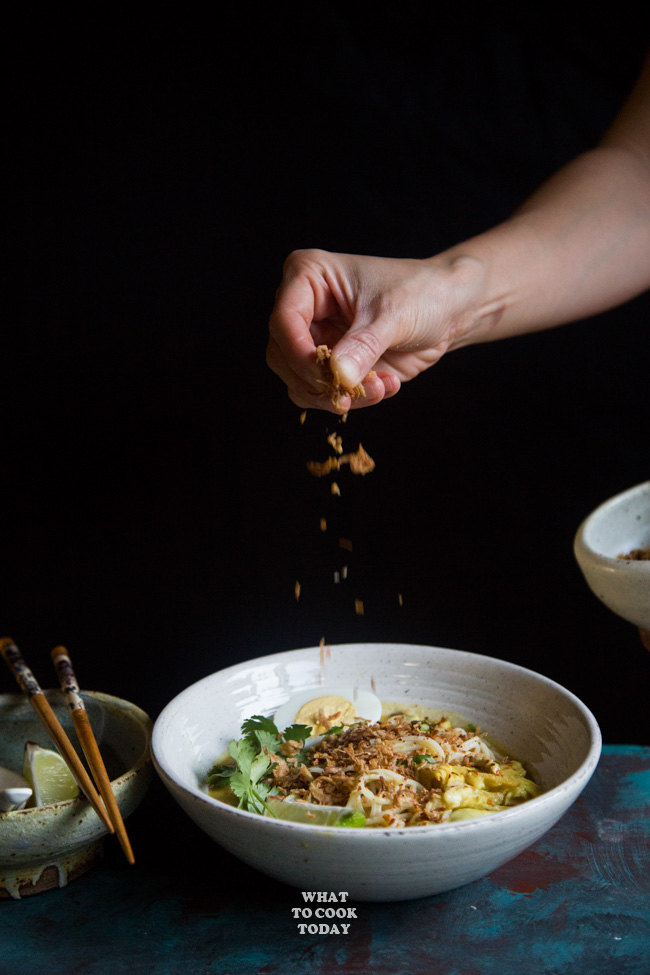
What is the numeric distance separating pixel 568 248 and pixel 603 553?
2.47ft

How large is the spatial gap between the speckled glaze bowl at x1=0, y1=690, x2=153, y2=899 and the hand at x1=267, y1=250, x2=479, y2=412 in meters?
0.65

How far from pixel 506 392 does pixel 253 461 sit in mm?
785

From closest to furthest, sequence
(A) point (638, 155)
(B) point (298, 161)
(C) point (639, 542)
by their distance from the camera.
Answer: (C) point (639, 542) → (A) point (638, 155) → (B) point (298, 161)

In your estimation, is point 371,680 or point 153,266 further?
point 153,266

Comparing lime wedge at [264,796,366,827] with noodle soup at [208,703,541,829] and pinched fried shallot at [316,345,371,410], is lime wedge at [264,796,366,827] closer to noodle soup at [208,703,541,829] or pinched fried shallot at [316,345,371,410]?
noodle soup at [208,703,541,829]

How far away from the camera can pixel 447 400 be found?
2533mm

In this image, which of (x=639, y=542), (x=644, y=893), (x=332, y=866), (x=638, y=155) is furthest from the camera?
(x=638, y=155)

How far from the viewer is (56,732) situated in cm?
127

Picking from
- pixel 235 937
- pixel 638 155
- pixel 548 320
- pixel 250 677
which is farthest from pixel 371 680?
pixel 638 155

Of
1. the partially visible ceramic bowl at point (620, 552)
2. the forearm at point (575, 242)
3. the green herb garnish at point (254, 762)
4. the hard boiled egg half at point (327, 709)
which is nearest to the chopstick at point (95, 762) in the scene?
the green herb garnish at point (254, 762)

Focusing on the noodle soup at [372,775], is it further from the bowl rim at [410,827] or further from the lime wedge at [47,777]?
the lime wedge at [47,777]

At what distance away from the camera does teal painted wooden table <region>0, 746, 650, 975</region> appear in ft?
3.58

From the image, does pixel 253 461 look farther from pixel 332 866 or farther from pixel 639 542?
pixel 332 866

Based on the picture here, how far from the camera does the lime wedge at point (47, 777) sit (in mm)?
1270
